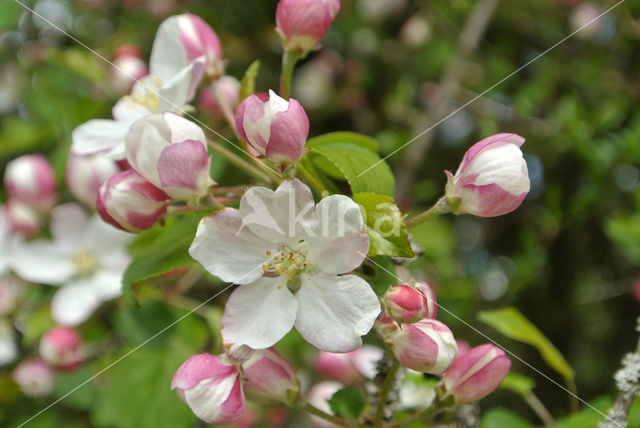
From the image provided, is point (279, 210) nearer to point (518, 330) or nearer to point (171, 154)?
point (171, 154)

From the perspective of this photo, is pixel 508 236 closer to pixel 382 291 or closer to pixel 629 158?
pixel 629 158

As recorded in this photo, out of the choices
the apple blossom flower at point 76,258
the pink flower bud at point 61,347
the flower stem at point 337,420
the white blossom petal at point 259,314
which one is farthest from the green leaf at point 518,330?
the pink flower bud at point 61,347

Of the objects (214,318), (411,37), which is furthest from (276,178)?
(411,37)

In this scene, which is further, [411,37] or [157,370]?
[411,37]

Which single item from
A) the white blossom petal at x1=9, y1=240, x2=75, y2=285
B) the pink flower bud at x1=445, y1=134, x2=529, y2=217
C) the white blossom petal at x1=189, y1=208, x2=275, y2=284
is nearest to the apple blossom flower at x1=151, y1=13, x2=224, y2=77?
the white blossom petal at x1=189, y1=208, x2=275, y2=284

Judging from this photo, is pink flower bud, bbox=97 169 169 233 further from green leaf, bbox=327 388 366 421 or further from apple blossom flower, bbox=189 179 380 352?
green leaf, bbox=327 388 366 421

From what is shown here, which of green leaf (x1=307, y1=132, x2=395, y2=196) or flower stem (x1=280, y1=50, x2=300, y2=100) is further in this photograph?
flower stem (x1=280, y1=50, x2=300, y2=100)
